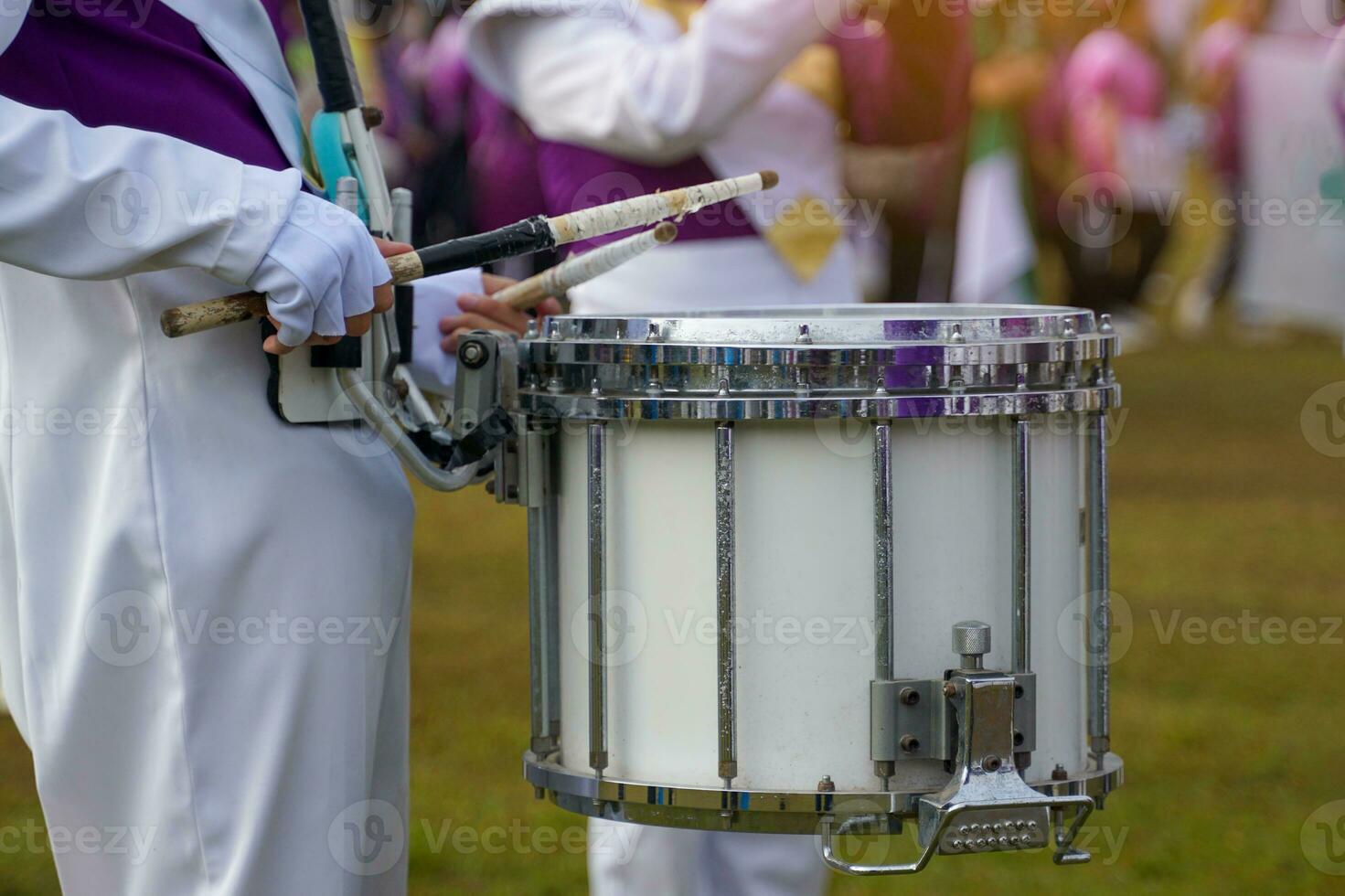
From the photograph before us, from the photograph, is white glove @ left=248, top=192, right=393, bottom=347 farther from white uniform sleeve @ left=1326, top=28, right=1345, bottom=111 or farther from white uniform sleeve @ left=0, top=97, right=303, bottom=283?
white uniform sleeve @ left=1326, top=28, right=1345, bottom=111

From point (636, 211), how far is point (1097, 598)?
26.7 inches

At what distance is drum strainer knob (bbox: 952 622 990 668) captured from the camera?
75.2 inches

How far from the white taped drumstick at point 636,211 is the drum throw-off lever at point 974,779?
0.59 meters

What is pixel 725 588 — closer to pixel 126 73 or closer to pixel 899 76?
pixel 126 73

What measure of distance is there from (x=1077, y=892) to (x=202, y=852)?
2.14m

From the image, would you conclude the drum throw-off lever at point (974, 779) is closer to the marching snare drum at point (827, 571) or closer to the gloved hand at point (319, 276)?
the marching snare drum at point (827, 571)

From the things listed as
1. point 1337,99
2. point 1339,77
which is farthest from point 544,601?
point 1339,77

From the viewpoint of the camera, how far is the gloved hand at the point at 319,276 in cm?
181

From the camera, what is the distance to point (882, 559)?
6.31 ft

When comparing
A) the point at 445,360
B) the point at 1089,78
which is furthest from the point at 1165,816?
the point at 1089,78

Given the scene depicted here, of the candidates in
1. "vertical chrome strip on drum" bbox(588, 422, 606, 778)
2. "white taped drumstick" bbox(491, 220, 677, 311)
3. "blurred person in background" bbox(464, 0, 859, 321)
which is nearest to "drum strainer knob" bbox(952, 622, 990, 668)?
"vertical chrome strip on drum" bbox(588, 422, 606, 778)

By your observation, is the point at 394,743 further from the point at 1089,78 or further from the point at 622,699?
the point at 1089,78

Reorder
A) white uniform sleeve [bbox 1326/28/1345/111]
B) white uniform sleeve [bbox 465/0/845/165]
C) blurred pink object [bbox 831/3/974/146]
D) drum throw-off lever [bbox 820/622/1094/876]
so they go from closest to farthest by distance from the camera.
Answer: drum throw-off lever [bbox 820/622/1094/876], white uniform sleeve [bbox 465/0/845/165], blurred pink object [bbox 831/3/974/146], white uniform sleeve [bbox 1326/28/1345/111]

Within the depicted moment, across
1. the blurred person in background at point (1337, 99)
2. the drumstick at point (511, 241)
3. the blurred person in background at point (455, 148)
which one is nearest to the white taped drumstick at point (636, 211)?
the drumstick at point (511, 241)
